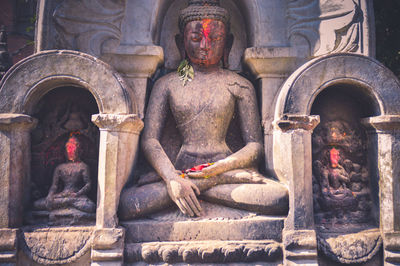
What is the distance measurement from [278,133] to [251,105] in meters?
0.76

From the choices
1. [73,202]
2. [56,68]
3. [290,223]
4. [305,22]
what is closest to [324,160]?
[290,223]

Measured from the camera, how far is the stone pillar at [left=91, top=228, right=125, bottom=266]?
10.7 ft

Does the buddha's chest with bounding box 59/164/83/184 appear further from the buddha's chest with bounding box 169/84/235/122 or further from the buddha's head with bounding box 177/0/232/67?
the buddha's head with bounding box 177/0/232/67

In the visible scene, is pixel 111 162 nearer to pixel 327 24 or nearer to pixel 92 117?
pixel 92 117

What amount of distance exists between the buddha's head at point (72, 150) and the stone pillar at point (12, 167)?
48cm

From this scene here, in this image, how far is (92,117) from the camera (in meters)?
3.58

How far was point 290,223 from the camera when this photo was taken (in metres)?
3.38

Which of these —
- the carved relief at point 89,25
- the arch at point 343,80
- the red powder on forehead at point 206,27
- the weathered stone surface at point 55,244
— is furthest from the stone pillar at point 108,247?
the red powder on forehead at point 206,27

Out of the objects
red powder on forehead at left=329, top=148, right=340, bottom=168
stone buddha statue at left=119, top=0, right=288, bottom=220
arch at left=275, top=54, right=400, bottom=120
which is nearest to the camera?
arch at left=275, top=54, right=400, bottom=120

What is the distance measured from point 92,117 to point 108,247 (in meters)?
1.44

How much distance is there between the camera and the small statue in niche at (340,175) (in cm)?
376

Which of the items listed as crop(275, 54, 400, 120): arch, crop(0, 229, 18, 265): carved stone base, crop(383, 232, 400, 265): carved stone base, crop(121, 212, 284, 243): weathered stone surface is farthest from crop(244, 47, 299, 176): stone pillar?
crop(0, 229, 18, 265): carved stone base

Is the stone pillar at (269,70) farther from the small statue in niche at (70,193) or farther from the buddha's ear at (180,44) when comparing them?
the small statue in niche at (70,193)

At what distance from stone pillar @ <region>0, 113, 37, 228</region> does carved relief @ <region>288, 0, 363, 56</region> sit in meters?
3.67
